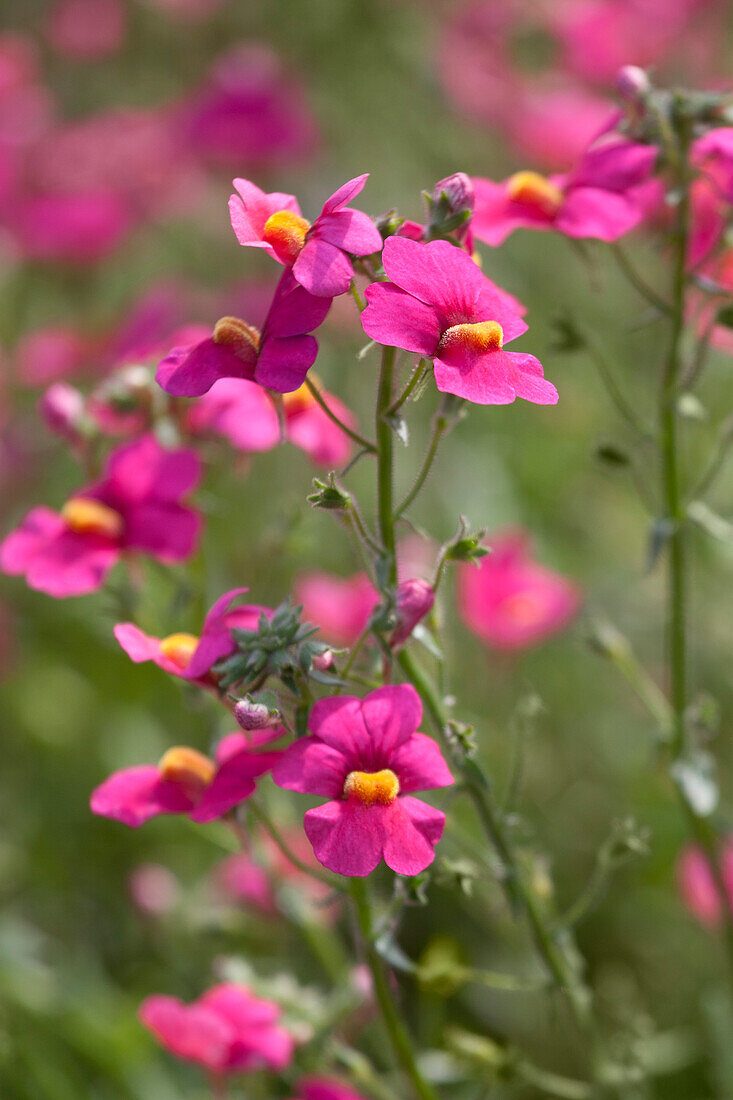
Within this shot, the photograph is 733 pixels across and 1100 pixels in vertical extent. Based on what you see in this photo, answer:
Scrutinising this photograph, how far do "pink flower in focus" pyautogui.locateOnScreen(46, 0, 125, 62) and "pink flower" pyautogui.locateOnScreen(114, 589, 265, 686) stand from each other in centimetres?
532

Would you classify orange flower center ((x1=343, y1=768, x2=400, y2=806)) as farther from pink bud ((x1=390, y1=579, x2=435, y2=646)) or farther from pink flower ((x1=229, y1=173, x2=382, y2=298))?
pink flower ((x1=229, y1=173, x2=382, y2=298))

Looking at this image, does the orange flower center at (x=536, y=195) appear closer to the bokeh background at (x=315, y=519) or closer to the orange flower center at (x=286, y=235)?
the bokeh background at (x=315, y=519)

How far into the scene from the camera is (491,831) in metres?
1.73

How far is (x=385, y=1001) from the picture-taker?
179 centimetres

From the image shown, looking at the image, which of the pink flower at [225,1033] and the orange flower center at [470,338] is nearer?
the orange flower center at [470,338]

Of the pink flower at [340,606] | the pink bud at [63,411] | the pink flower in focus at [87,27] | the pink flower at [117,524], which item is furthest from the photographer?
the pink flower in focus at [87,27]

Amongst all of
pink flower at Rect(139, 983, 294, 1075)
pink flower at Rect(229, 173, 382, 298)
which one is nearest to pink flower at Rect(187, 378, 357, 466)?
pink flower at Rect(229, 173, 382, 298)

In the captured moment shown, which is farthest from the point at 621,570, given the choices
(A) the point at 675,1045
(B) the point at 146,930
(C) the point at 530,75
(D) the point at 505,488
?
(C) the point at 530,75

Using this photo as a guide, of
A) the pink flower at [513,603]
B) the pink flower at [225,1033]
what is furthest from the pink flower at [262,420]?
the pink flower at [513,603]

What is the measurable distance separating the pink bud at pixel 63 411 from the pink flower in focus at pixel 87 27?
4554 mm

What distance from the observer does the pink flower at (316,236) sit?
1.44 m

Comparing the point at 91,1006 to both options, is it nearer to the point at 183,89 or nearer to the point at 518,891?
the point at 518,891

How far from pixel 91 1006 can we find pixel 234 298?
8.36 feet

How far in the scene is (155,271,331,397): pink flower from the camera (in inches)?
59.5
